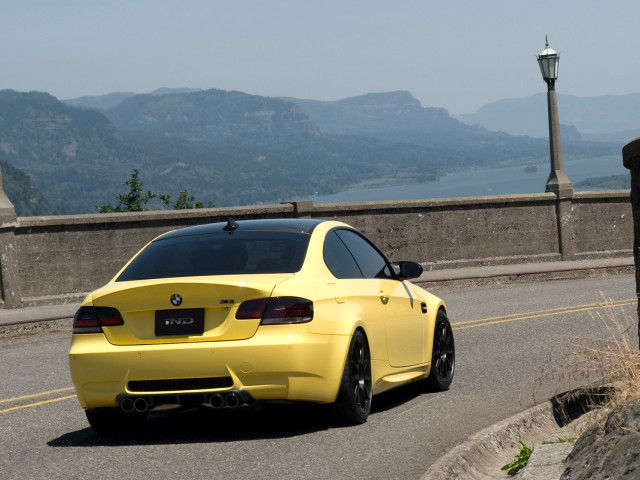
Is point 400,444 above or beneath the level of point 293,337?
beneath

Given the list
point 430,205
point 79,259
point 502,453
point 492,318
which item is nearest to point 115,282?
point 502,453

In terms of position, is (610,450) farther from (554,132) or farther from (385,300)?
(554,132)

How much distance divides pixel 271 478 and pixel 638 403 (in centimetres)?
198

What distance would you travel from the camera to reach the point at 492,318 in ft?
47.0

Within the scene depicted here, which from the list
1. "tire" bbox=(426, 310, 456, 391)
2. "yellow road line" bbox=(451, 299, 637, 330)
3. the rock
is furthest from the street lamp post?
the rock

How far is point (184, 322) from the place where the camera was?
646 centimetres

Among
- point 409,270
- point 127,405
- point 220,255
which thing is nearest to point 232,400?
point 127,405

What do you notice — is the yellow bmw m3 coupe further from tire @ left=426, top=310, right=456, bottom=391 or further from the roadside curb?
tire @ left=426, top=310, right=456, bottom=391

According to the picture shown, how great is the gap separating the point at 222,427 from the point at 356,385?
1.03 m

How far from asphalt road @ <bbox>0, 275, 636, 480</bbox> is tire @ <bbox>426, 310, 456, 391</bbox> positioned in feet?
0.46

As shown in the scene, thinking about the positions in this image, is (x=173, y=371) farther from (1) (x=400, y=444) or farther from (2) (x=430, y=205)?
(2) (x=430, y=205)

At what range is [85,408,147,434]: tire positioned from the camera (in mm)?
6992

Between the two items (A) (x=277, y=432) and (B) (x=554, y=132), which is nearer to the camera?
(A) (x=277, y=432)

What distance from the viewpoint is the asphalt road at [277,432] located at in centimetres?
598
